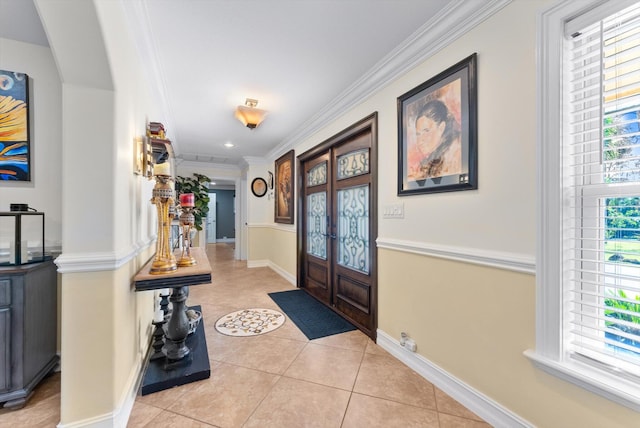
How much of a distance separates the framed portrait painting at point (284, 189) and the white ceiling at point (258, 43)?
4.70 feet

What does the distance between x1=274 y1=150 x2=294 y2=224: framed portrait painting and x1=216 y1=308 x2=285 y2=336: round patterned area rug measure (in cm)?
173

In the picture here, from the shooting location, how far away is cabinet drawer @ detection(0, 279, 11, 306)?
58.7 inches

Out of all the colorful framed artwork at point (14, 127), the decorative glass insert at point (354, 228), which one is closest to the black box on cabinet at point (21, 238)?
the colorful framed artwork at point (14, 127)

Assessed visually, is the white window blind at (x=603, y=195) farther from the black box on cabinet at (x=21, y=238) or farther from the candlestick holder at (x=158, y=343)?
the black box on cabinet at (x=21, y=238)

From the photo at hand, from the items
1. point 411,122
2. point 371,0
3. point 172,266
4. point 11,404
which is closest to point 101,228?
point 172,266

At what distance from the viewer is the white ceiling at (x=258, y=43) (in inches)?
60.3

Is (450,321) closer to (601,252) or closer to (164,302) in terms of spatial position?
(601,252)

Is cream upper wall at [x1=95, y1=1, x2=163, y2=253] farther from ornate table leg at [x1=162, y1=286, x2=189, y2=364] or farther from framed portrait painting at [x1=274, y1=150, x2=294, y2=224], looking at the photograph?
framed portrait painting at [x1=274, y1=150, x2=294, y2=224]

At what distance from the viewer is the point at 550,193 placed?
1187 millimetres

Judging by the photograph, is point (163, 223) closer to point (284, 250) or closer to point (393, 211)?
point (393, 211)

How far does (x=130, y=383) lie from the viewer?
1.55 meters

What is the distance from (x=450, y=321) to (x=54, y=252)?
278 centimetres

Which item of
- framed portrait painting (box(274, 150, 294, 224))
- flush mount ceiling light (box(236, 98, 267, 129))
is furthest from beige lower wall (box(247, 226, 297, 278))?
flush mount ceiling light (box(236, 98, 267, 129))

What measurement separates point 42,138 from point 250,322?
2.27 metres
